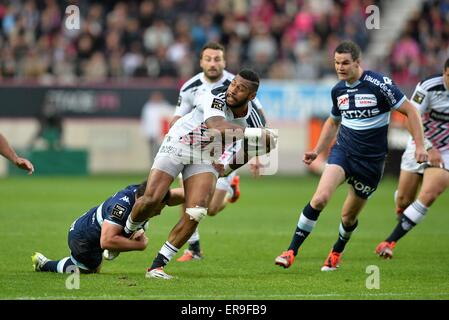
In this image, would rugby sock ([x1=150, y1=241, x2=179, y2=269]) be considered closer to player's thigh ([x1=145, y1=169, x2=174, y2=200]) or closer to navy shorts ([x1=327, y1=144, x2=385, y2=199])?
player's thigh ([x1=145, y1=169, x2=174, y2=200])

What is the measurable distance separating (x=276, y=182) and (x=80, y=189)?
577 cm

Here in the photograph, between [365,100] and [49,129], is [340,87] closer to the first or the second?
[365,100]

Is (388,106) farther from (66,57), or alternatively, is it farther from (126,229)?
(66,57)

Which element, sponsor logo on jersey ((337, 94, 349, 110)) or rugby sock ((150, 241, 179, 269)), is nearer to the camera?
rugby sock ((150, 241, 179, 269))

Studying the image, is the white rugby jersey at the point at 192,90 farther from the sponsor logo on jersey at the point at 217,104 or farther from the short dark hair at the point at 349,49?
the sponsor logo on jersey at the point at 217,104

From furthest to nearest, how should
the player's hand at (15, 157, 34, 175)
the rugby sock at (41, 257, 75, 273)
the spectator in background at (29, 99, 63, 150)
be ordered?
the spectator in background at (29, 99, 63, 150)
the rugby sock at (41, 257, 75, 273)
the player's hand at (15, 157, 34, 175)

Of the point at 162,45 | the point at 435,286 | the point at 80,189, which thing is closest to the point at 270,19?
the point at 162,45

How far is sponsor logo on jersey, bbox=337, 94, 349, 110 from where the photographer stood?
434 inches

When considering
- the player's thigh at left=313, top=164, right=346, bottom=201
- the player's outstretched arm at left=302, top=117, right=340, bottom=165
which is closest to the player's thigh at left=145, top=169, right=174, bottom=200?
the player's thigh at left=313, top=164, right=346, bottom=201

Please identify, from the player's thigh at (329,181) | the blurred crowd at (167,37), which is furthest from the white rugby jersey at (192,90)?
the blurred crowd at (167,37)

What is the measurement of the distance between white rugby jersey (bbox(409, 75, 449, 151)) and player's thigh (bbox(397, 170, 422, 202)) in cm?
56

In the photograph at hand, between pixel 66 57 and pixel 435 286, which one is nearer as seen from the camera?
pixel 435 286
